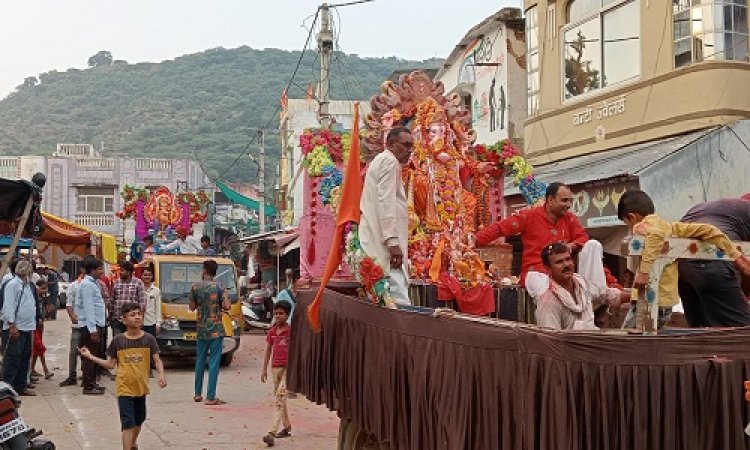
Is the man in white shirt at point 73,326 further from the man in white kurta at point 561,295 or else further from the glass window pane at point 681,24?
the glass window pane at point 681,24

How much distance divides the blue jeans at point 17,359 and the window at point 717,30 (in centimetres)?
1111

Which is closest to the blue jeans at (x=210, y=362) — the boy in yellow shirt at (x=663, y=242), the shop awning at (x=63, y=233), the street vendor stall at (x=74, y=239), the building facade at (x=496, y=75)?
the street vendor stall at (x=74, y=239)

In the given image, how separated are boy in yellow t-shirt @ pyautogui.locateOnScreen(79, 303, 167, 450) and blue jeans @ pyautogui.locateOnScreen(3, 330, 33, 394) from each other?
15.6 ft

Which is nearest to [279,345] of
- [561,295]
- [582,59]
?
[561,295]

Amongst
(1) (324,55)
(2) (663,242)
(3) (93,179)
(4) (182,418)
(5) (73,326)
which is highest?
(1) (324,55)

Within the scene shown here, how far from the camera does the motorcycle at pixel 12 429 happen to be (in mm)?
6684

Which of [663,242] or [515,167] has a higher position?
[515,167]

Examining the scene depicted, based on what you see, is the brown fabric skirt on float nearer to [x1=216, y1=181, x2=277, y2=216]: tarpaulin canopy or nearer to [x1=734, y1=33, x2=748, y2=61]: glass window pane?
[x1=734, y1=33, x2=748, y2=61]: glass window pane

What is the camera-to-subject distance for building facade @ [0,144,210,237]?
4884 cm

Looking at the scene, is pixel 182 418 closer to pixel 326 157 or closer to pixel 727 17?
pixel 326 157

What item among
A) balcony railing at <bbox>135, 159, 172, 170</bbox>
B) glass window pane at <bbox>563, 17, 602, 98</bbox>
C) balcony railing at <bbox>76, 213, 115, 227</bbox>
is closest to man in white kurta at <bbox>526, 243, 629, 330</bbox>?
glass window pane at <bbox>563, 17, 602, 98</bbox>

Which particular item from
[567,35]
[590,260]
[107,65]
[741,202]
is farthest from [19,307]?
[107,65]

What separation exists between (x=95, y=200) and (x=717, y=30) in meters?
41.4

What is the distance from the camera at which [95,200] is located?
165 feet
